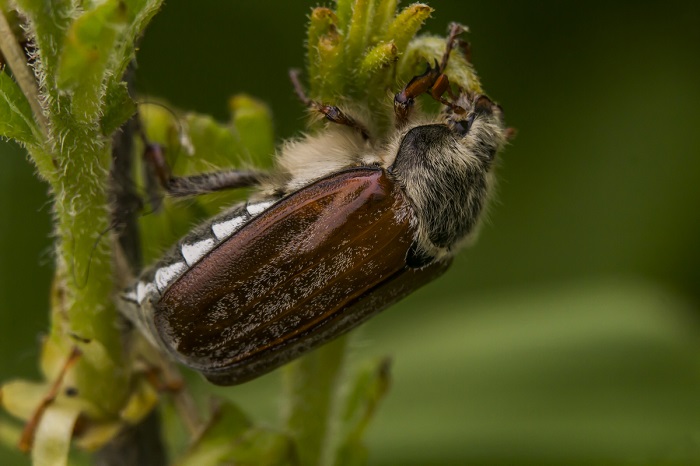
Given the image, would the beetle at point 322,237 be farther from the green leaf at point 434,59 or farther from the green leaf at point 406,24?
the green leaf at point 406,24

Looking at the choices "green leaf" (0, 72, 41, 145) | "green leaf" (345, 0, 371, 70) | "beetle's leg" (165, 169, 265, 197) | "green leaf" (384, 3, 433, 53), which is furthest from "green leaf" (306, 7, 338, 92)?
"green leaf" (0, 72, 41, 145)

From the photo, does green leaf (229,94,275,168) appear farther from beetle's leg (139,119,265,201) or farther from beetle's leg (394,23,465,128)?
beetle's leg (394,23,465,128)

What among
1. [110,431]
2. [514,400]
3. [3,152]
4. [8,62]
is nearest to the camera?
[8,62]

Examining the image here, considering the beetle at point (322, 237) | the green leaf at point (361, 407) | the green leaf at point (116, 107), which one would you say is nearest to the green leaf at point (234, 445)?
the beetle at point (322, 237)

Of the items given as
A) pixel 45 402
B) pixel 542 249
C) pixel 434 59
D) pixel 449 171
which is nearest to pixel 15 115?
pixel 45 402

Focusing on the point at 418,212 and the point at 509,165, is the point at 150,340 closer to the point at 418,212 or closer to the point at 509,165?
the point at 418,212

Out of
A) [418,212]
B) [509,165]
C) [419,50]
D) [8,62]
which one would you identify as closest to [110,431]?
[8,62]
